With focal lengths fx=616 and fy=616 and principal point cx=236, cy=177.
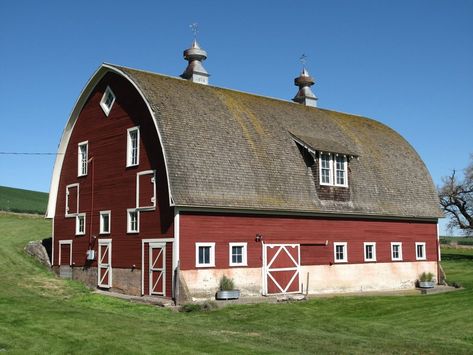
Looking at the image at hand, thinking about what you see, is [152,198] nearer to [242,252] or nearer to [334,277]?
[242,252]

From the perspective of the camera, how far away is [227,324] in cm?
1772

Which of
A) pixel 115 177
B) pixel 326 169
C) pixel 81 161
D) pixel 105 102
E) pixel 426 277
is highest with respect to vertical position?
pixel 105 102

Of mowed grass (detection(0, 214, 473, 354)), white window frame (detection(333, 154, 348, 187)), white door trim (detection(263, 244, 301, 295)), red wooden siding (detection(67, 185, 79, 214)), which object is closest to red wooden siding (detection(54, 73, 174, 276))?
red wooden siding (detection(67, 185, 79, 214))

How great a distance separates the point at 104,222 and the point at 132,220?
2.18m

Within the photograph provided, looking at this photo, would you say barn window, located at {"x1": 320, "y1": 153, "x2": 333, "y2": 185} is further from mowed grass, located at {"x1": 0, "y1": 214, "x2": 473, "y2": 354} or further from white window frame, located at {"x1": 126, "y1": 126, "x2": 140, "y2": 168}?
white window frame, located at {"x1": 126, "y1": 126, "x2": 140, "y2": 168}

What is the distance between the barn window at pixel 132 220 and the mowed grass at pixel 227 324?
2932 millimetres

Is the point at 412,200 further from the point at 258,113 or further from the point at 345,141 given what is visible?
the point at 258,113

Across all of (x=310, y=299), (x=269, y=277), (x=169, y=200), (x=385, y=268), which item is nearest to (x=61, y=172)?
(x=169, y=200)

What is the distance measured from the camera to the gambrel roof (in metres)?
22.9

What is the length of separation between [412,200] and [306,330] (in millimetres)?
16029

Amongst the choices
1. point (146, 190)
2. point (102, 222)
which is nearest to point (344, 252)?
point (146, 190)

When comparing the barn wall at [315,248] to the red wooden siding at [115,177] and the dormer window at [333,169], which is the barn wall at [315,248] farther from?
the dormer window at [333,169]

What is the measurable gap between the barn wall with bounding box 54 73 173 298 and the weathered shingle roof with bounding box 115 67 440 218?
41.2 inches

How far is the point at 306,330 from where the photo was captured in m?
16.8
